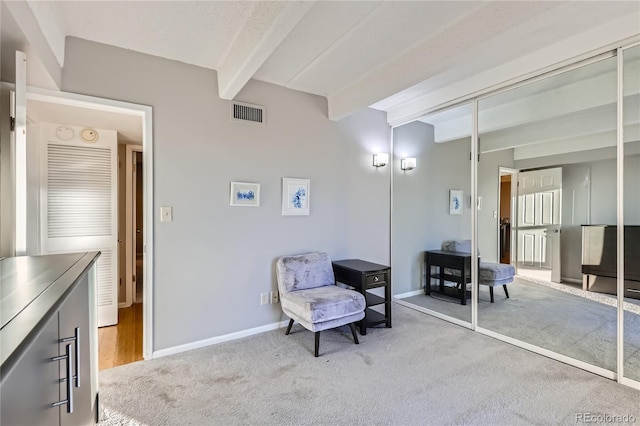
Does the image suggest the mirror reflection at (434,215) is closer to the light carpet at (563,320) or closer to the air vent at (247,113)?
the light carpet at (563,320)

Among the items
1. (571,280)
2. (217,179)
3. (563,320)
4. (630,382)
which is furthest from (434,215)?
(217,179)

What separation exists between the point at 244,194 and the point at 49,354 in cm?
213

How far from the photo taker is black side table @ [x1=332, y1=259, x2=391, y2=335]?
3.06 metres

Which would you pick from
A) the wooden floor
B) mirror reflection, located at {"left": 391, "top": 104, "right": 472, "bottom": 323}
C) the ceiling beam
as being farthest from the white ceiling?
the wooden floor

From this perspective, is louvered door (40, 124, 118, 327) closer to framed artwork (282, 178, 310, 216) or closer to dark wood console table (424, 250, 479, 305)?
framed artwork (282, 178, 310, 216)

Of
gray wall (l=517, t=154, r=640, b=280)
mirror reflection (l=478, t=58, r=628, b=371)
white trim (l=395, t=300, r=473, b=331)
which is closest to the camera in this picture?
gray wall (l=517, t=154, r=640, b=280)

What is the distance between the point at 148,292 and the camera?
2559 mm

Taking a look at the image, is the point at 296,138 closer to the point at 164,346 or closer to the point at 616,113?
the point at 164,346

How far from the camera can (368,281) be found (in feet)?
10.1

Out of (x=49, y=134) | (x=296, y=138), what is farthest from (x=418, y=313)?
(x=49, y=134)

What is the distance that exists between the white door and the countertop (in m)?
3.60

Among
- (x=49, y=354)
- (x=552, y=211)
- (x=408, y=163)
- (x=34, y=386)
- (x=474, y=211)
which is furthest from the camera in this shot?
(x=408, y=163)

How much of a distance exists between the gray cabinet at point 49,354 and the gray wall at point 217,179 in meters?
1.09

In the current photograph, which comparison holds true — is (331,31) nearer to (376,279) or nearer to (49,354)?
(376,279)
